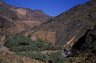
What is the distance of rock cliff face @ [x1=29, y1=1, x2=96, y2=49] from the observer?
3347cm

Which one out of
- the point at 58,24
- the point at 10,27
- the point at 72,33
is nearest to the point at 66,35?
the point at 72,33

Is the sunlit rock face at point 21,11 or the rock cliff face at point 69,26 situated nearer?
the rock cliff face at point 69,26

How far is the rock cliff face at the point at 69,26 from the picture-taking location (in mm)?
33469

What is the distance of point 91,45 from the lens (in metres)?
22.8

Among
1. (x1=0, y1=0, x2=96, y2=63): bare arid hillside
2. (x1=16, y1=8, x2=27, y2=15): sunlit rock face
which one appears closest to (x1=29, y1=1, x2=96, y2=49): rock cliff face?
(x1=0, y1=0, x2=96, y2=63): bare arid hillside

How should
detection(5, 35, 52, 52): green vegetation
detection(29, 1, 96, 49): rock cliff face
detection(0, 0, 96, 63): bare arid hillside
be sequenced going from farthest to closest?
detection(29, 1, 96, 49): rock cliff face, detection(5, 35, 52, 52): green vegetation, detection(0, 0, 96, 63): bare arid hillside

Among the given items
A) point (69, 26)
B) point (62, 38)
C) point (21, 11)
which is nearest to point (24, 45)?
point (62, 38)

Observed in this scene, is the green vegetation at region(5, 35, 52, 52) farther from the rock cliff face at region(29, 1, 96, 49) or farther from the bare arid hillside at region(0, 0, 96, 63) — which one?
the rock cliff face at region(29, 1, 96, 49)

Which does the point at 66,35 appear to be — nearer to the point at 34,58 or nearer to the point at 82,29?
the point at 82,29

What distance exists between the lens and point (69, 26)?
121ft

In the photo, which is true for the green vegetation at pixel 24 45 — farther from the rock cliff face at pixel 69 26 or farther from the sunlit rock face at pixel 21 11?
the sunlit rock face at pixel 21 11

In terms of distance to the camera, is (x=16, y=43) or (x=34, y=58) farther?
(x=16, y=43)

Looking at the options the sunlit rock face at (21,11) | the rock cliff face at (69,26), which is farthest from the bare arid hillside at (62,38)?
the sunlit rock face at (21,11)

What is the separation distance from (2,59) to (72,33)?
673 inches
